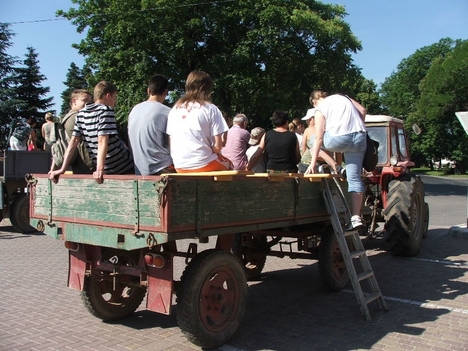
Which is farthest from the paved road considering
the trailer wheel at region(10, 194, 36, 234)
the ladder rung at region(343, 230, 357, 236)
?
the trailer wheel at region(10, 194, 36, 234)

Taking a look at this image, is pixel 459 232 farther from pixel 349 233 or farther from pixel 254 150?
pixel 349 233

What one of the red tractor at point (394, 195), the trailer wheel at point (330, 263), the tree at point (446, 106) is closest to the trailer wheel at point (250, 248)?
the trailer wheel at point (330, 263)

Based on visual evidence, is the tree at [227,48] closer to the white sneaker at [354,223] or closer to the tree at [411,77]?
the white sneaker at [354,223]

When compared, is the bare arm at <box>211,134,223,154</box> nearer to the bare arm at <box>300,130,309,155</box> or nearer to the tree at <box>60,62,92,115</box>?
the bare arm at <box>300,130,309,155</box>

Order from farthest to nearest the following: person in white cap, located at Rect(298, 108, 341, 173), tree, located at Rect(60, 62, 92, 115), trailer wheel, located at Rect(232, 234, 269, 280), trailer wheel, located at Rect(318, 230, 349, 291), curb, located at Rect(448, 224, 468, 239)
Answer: tree, located at Rect(60, 62, 92, 115), curb, located at Rect(448, 224, 468, 239), trailer wheel, located at Rect(232, 234, 269, 280), person in white cap, located at Rect(298, 108, 341, 173), trailer wheel, located at Rect(318, 230, 349, 291)

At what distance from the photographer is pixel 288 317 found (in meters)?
5.16

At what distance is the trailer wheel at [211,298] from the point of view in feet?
12.9

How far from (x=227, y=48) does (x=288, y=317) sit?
16.7 meters

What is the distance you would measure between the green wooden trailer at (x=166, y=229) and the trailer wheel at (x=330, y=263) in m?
0.99

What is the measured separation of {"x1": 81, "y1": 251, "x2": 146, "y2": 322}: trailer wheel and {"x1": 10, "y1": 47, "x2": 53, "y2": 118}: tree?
2785cm

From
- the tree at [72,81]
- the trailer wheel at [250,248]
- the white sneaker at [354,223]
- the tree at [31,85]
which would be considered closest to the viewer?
the white sneaker at [354,223]

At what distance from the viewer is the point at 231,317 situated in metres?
4.32

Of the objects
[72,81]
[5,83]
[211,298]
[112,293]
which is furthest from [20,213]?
[72,81]

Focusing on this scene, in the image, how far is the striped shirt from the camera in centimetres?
448
